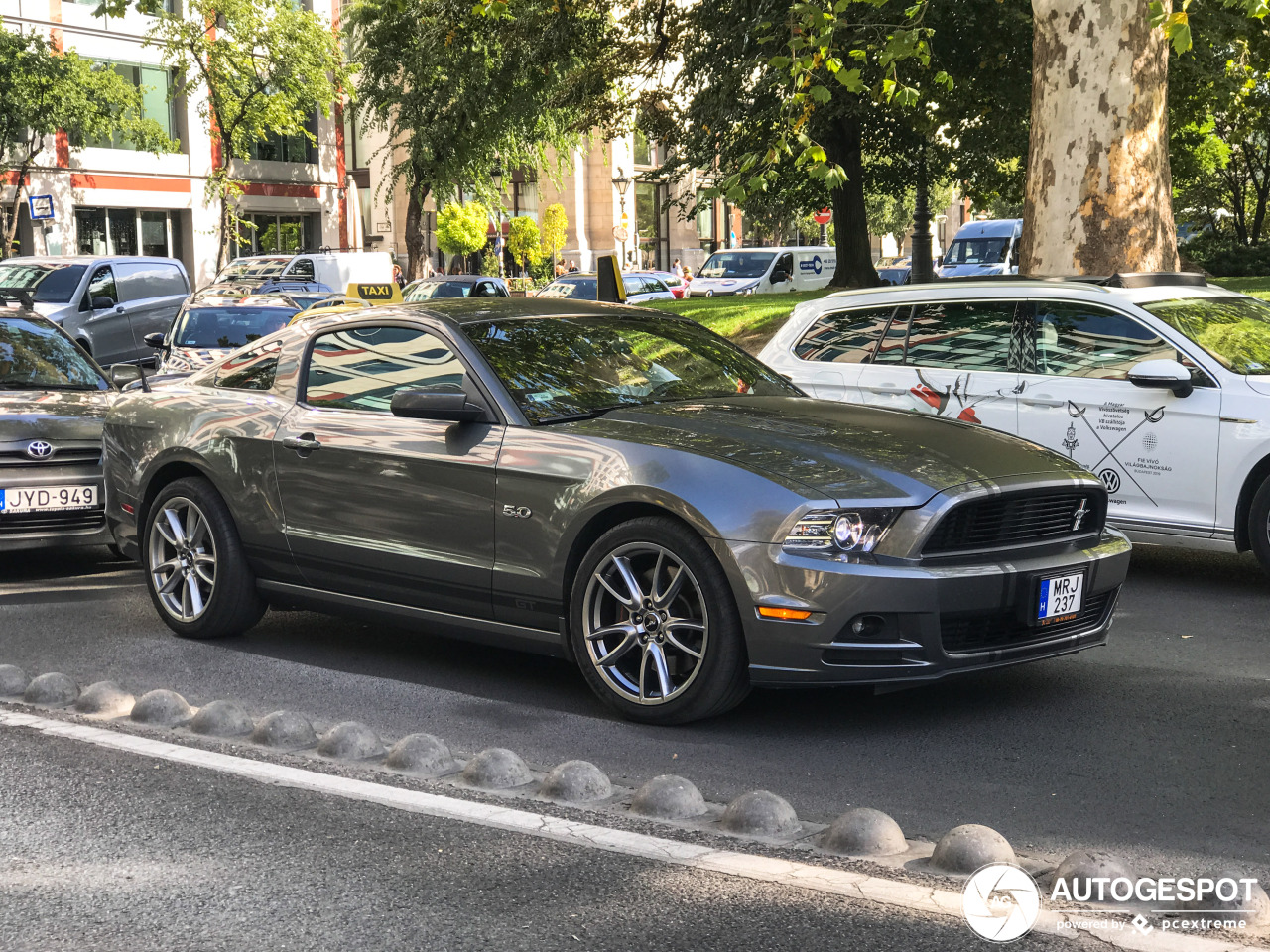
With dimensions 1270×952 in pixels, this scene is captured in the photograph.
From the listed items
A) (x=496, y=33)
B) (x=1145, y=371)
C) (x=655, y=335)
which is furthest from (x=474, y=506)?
(x=496, y=33)

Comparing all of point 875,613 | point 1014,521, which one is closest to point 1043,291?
point 1014,521

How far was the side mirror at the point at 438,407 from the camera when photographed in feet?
19.8

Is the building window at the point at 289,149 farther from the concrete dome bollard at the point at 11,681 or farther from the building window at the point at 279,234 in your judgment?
the concrete dome bollard at the point at 11,681

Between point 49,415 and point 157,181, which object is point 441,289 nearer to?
point 157,181

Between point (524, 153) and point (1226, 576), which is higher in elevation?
point (524, 153)

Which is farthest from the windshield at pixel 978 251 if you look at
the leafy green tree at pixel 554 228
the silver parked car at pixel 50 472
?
the silver parked car at pixel 50 472

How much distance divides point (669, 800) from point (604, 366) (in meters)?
2.38

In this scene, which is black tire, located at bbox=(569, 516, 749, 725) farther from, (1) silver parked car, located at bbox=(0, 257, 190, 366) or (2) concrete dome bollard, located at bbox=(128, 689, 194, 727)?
(1) silver parked car, located at bbox=(0, 257, 190, 366)

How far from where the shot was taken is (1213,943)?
360 cm

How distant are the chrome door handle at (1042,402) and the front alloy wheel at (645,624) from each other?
12.4 feet

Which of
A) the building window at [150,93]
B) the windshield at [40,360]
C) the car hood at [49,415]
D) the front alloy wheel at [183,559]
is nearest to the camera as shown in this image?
the front alloy wheel at [183,559]

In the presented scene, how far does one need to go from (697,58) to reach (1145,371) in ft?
56.9

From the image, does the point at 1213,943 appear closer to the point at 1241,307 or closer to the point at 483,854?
the point at 483,854

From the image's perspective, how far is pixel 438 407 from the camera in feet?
19.8
